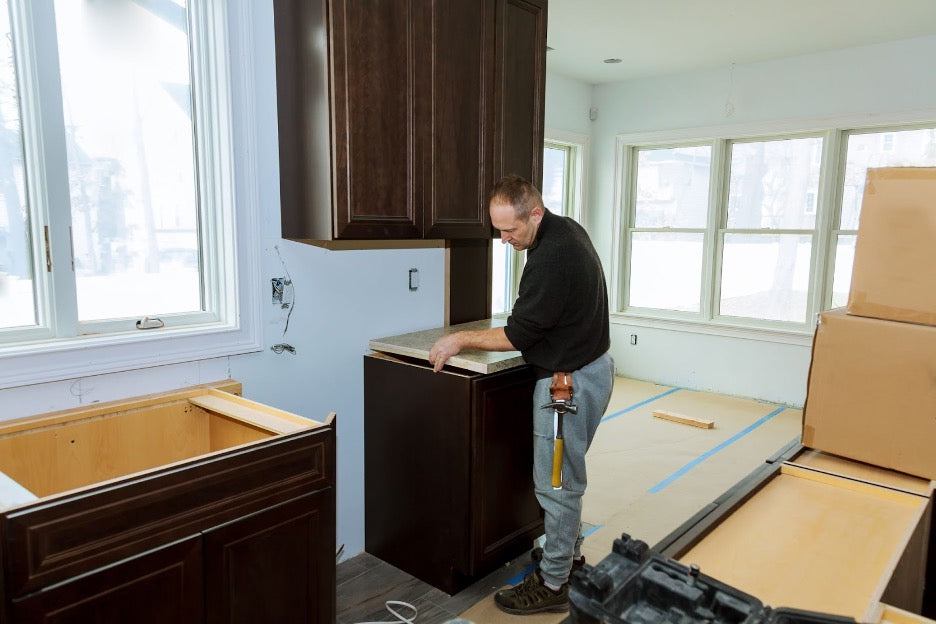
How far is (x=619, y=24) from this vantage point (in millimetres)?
4195

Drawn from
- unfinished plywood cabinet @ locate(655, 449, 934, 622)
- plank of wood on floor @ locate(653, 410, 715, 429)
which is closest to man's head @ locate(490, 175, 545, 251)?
unfinished plywood cabinet @ locate(655, 449, 934, 622)

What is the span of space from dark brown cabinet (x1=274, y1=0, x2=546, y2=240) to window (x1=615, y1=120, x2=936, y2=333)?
3.42 metres

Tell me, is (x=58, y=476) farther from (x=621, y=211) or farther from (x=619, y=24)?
(x=621, y=211)

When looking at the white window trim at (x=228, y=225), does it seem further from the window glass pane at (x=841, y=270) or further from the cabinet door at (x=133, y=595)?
the window glass pane at (x=841, y=270)

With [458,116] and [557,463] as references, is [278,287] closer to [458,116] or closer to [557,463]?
[458,116]

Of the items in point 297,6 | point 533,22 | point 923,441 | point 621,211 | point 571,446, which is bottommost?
point 571,446

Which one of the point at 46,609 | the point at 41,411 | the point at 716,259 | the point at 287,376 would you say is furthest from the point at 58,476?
the point at 716,259

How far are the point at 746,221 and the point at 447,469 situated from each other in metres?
4.19

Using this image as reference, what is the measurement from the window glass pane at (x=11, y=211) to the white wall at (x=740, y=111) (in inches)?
200

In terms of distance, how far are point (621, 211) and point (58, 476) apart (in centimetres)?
529

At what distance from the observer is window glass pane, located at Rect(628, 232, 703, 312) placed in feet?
19.1

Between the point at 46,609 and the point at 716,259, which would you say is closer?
the point at 46,609

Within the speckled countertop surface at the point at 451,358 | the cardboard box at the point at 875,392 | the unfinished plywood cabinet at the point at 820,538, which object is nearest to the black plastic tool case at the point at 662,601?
the unfinished plywood cabinet at the point at 820,538

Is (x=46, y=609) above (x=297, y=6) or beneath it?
beneath
